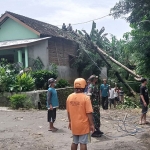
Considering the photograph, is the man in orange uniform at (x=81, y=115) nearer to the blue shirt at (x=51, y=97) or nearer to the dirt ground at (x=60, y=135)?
the dirt ground at (x=60, y=135)

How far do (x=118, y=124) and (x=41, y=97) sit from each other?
18.4ft

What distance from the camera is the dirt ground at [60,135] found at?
6.52 m

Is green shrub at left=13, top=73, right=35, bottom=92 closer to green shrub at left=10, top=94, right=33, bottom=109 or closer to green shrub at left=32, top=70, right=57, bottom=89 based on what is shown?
green shrub at left=10, top=94, right=33, bottom=109

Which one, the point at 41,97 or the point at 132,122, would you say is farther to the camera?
the point at 41,97

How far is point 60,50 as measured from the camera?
21.4 m

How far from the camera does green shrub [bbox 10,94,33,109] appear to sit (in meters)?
13.2

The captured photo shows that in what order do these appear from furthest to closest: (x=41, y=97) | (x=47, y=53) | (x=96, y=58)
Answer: (x=96, y=58)
(x=47, y=53)
(x=41, y=97)

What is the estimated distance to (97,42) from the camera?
2416 centimetres

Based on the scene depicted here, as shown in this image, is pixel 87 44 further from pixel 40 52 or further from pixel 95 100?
pixel 95 100

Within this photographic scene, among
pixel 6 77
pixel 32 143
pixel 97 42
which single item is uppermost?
pixel 97 42

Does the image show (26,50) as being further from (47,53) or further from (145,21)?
(145,21)

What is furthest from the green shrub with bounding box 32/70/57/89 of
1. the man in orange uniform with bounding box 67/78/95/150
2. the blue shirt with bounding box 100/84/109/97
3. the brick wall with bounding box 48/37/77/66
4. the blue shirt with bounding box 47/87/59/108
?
the man in orange uniform with bounding box 67/78/95/150

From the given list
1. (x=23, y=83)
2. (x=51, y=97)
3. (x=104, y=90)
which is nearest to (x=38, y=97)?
(x=23, y=83)

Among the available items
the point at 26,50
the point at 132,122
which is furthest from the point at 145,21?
the point at 26,50
